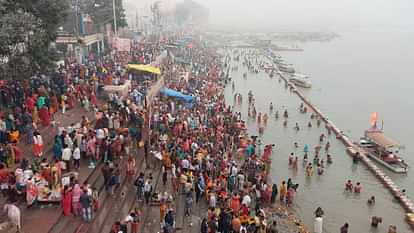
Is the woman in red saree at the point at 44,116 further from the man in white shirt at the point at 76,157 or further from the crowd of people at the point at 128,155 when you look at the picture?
the man in white shirt at the point at 76,157

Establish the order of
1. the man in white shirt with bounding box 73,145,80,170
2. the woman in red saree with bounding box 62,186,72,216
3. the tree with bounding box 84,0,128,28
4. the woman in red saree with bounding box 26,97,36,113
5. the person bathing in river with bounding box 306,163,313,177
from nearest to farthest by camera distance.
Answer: the woman in red saree with bounding box 62,186,72,216 < the man in white shirt with bounding box 73,145,80,170 < the woman in red saree with bounding box 26,97,36,113 < the person bathing in river with bounding box 306,163,313,177 < the tree with bounding box 84,0,128,28

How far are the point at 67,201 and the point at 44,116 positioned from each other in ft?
18.8

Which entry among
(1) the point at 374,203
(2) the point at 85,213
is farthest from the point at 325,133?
(2) the point at 85,213

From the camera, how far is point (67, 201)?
459 inches

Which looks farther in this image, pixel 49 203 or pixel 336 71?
pixel 336 71

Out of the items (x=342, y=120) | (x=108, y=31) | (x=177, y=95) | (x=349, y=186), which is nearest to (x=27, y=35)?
(x=177, y=95)

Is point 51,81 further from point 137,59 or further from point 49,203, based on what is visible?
point 137,59

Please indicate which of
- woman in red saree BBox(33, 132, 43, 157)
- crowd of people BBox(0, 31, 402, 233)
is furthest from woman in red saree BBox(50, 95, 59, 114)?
woman in red saree BBox(33, 132, 43, 157)

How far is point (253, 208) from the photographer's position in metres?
16.8

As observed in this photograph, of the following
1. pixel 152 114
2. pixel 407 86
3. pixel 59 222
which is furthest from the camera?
pixel 407 86

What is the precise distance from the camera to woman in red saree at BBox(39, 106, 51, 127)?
16453mm

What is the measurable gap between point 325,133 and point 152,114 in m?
12.7

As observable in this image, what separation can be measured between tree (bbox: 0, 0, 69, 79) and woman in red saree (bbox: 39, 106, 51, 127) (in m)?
1.71

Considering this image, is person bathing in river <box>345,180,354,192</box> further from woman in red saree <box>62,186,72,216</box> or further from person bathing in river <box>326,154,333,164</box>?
woman in red saree <box>62,186,72,216</box>
